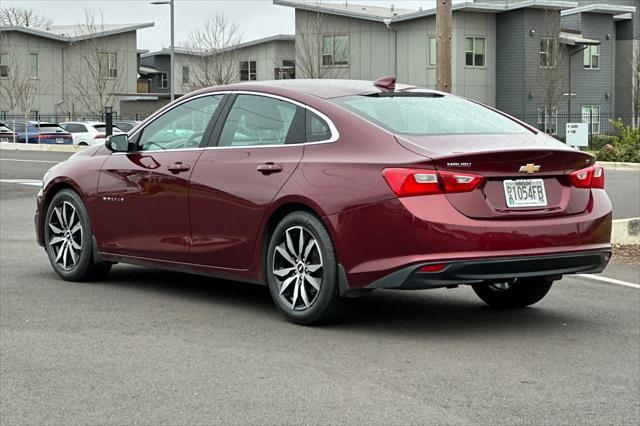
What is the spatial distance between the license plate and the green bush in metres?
25.1

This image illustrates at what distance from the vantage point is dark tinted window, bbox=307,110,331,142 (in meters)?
7.23

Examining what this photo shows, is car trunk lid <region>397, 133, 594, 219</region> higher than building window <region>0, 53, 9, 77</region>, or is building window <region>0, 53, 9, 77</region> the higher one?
building window <region>0, 53, 9, 77</region>

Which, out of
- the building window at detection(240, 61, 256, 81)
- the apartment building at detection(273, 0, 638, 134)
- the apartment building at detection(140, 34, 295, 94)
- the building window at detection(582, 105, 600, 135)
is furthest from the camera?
the building window at detection(240, 61, 256, 81)

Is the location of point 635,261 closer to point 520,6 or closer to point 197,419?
point 197,419

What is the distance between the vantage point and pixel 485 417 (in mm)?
5109

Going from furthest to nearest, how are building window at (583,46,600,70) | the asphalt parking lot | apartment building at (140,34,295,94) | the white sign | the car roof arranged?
apartment building at (140,34,295,94), building window at (583,46,600,70), the white sign, the car roof, the asphalt parking lot

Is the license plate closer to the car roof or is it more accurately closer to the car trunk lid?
the car trunk lid

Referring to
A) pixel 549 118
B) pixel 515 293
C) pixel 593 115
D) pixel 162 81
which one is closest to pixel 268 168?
pixel 515 293

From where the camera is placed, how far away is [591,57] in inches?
2511

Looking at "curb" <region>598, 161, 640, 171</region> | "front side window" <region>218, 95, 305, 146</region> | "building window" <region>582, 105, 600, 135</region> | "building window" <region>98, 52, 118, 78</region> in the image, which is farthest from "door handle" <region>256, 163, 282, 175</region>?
"building window" <region>98, 52, 118, 78</region>

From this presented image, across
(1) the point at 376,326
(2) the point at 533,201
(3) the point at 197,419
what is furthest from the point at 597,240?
(3) the point at 197,419

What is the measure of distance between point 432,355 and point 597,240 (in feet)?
4.82

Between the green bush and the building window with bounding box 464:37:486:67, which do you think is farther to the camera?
the building window with bounding box 464:37:486:67

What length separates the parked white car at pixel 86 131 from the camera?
155ft
